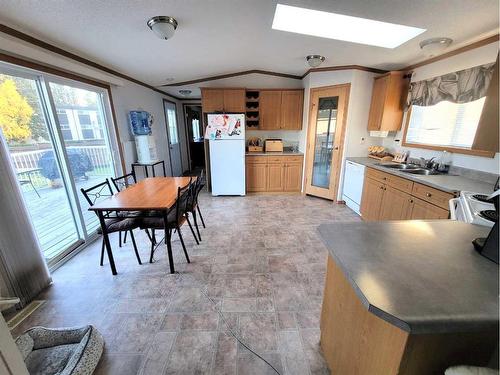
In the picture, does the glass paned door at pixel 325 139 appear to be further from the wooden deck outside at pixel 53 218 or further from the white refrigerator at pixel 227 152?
the wooden deck outside at pixel 53 218

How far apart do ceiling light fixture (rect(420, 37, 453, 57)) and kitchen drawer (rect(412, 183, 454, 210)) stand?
149 cm

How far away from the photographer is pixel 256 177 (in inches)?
177

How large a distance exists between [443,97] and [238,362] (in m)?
3.49

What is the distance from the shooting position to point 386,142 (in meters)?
3.61

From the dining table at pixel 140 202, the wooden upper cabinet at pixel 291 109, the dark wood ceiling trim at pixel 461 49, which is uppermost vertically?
the dark wood ceiling trim at pixel 461 49

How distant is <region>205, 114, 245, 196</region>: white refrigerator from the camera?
156 inches

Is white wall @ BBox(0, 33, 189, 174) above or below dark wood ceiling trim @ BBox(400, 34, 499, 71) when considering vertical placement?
below

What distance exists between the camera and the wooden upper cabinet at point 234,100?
428 cm

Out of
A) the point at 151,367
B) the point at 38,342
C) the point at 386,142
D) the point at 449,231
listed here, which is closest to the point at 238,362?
the point at 151,367

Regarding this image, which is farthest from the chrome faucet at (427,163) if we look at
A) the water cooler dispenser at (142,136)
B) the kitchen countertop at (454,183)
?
the water cooler dispenser at (142,136)

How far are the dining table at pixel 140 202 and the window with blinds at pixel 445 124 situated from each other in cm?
327

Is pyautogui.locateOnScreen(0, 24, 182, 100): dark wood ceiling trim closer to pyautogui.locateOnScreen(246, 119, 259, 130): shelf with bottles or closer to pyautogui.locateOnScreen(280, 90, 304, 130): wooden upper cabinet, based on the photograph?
pyautogui.locateOnScreen(246, 119, 259, 130): shelf with bottles

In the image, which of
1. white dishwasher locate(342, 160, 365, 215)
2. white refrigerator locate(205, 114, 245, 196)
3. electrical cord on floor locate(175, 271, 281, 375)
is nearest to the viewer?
electrical cord on floor locate(175, 271, 281, 375)

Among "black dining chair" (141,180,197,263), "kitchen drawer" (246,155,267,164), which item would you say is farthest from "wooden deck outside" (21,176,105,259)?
"kitchen drawer" (246,155,267,164)
